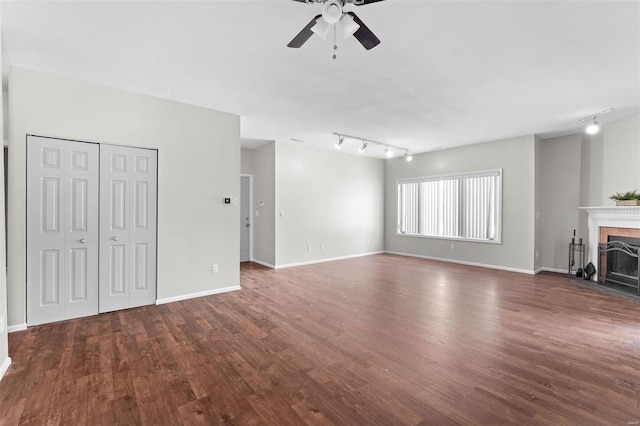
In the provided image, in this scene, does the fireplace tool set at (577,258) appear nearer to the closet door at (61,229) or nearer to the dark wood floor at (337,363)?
the dark wood floor at (337,363)

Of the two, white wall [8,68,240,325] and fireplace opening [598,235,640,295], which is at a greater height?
white wall [8,68,240,325]

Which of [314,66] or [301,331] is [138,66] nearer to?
[314,66]

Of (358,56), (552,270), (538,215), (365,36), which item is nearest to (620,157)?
(538,215)

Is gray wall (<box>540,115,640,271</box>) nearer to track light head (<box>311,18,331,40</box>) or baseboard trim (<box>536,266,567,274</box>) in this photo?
baseboard trim (<box>536,266,567,274</box>)

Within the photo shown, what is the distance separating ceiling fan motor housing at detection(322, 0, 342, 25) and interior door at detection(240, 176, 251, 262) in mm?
5661

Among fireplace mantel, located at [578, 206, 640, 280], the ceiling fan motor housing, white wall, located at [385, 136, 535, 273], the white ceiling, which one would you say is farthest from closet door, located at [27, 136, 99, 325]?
fireplace mantel, located at [578, 206, 640, 280]

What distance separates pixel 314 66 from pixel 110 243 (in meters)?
3.22

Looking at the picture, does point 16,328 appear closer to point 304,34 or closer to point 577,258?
point 304,34

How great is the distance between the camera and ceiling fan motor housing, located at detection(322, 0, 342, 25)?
1.81 metres

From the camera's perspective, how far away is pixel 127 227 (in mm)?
3756

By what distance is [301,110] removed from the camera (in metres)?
4.37

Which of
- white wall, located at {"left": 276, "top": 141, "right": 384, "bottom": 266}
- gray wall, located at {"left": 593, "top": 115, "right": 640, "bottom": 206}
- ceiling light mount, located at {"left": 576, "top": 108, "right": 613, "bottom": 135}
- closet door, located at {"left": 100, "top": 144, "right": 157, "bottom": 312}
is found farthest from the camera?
white wall, located at {"left": 276, "top": 141, "right": 384, "bottom": 266}

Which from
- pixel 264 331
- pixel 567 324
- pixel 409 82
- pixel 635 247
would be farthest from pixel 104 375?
pixel 635 247

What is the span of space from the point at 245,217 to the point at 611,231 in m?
7.10
